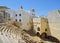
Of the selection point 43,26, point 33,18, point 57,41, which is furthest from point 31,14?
point 57,41

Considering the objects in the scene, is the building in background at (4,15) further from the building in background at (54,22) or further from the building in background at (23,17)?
the building in background at (54,22)

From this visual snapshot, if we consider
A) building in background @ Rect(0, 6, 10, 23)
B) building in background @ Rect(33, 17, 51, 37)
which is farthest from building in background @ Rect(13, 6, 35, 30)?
building in background @ Rect(0, 6, 10, 23)

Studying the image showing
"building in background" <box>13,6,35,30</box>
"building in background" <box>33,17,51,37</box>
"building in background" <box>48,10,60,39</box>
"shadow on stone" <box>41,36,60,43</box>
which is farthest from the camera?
"building in background" <box>13,6,35,30</box>

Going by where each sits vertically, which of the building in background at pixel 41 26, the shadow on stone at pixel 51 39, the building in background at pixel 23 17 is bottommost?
the shadow on stone at pixel 51 39

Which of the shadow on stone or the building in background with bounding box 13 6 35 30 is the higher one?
the building in background with bounding box 13 6 35 30

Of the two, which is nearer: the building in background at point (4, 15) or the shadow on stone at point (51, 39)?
the shadow on stone at point (51, 39)

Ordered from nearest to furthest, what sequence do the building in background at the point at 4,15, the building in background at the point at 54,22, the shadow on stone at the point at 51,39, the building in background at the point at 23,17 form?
1. the building in background at the point at 54,22
2. the shadow on stone at the point at 51,39
3. the building in background at the point at 23,17
4. the building in background at the point at 4,15

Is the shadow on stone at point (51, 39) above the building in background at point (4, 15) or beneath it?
beneath

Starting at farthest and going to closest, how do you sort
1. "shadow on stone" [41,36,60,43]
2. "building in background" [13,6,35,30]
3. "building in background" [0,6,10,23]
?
"building in background" [0,6,10,23]
"building in background" [13,6,35,30]
"shadow on stone" [41,36,60,43]

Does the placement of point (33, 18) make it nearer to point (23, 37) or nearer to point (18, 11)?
point (18, 11)

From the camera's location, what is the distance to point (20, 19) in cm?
2723

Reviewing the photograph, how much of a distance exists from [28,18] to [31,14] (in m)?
1.45

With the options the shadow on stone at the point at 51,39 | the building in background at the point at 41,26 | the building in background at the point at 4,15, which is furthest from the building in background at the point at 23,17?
the shadow on stone at the point at 51,39

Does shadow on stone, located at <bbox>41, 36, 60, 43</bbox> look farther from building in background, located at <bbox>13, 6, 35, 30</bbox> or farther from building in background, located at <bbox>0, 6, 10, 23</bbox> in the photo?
building in background, located at <bbox>0, 6, 10, 23</bbox>
